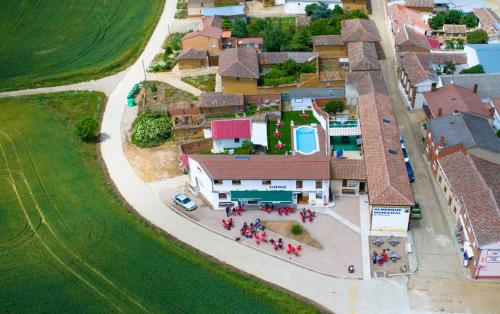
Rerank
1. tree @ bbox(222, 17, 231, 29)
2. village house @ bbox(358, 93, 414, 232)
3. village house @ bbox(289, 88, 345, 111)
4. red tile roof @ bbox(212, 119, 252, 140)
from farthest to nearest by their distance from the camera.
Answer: tree @ bbox(222, 17, 231, 29), village house @ bbox(289, 88, 345, 111), red tile roof @ bbox(212, 119, 252, 140), village house @ bbox(358, 93, 414, 232)

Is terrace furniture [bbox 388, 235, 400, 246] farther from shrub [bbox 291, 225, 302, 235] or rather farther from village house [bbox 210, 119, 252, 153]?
village house [bbox 210, 119, 252, 153]

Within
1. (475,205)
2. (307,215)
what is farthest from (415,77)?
(307,215)

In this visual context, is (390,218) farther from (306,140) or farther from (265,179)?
(306,140)

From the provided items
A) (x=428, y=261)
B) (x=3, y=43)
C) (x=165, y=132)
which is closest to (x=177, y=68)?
(x=165, y=132)

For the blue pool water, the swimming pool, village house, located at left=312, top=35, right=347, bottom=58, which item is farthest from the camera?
village house, located at left=312, top=35, right=347, bottom=58

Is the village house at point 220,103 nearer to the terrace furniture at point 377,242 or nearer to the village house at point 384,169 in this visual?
the village house at point 384,169

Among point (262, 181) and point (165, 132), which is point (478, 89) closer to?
point (262, 181)

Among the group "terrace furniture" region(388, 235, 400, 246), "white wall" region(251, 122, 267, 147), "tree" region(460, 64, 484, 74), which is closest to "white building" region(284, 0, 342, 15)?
"tree" region(460, 64, 484, 74)
